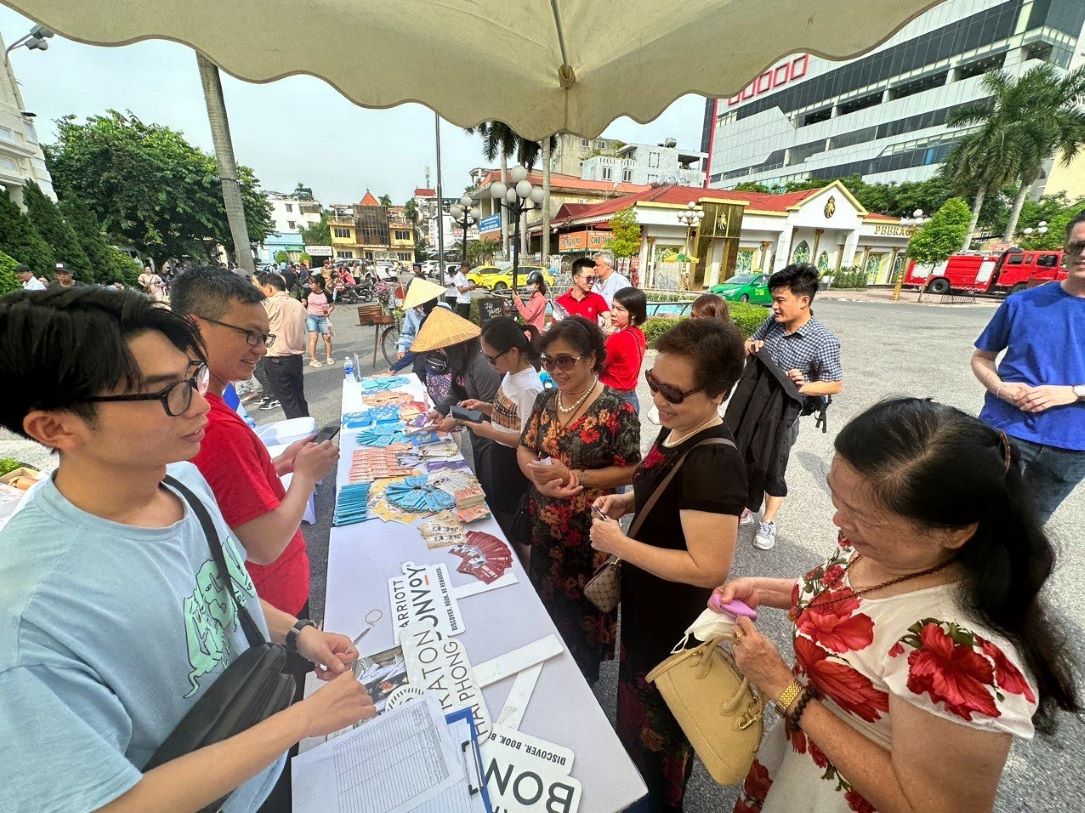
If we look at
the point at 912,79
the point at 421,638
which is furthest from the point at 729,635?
the point at 912,79

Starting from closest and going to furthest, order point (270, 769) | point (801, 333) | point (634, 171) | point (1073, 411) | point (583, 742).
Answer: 1. point (270, 769)
2. point (583, 742)
3. point (1073, 411)
4. point (801, 333)
5. point (634, 171)

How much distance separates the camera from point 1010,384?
238cm

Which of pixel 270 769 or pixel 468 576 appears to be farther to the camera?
pixel 468 576

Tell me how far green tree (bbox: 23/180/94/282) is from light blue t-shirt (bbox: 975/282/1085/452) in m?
22.1

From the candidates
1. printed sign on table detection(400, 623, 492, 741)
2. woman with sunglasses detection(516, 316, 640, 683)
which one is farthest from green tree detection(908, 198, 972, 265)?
printed sign on table detection(400, 623, 492, 741)

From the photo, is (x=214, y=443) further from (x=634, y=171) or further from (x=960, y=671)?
(x=634, y=171)

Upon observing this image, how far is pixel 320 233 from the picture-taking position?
243 feet

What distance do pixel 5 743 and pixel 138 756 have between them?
0.31 meters

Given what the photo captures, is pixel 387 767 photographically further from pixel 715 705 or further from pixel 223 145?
pixel 223 145

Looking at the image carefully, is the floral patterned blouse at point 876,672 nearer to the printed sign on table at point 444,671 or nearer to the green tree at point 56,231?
the printed sign on table at point 444,671

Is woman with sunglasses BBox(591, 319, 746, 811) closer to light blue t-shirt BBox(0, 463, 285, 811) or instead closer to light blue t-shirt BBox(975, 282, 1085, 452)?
light blue t-shirt BBox(0, 463, 285, 811)

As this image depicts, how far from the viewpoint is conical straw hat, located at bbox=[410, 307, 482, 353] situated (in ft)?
11.8

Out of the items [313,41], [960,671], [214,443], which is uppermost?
[313,41]

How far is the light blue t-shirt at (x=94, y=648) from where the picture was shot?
1.98 ft
